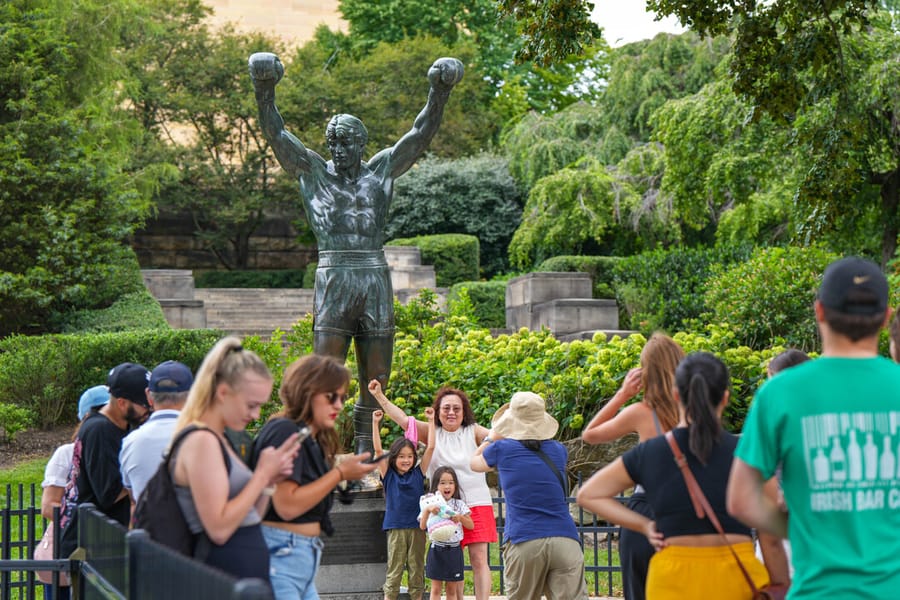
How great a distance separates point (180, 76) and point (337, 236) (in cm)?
2427

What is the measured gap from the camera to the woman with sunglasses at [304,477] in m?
3.96

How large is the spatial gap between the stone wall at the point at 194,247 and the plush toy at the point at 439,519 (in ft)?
86.7

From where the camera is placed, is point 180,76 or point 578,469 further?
point 180,76

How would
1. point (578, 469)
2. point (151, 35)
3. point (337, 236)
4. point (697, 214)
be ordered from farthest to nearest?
point (151, 35)
point (697, 214)
point (578, 469)
point (337, 236)

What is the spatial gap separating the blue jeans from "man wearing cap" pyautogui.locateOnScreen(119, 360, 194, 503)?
2.18 feet

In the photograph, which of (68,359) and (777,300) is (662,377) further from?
(68,359)

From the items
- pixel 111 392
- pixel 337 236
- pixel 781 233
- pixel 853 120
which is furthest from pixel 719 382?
pixel 781 233

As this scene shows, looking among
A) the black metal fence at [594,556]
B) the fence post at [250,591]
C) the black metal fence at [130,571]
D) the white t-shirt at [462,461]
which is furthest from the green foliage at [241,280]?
the fence post at [250,591]

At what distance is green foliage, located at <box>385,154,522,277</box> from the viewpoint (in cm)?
2648

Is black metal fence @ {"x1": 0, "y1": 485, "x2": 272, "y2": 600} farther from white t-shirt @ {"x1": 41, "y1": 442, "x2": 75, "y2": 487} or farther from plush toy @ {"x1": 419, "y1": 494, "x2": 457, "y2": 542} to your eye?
plush toy @ {"x1": 419, "y1": 494, "x2": 457, "y2": 542}

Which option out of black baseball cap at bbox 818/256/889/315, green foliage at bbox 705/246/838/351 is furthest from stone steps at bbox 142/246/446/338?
black baseball cap at bbox 818/256/889/315

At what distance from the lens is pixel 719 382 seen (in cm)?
378

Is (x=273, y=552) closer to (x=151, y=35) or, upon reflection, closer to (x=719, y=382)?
(x=719, y=382)

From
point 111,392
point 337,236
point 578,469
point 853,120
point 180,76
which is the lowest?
point 578,469
